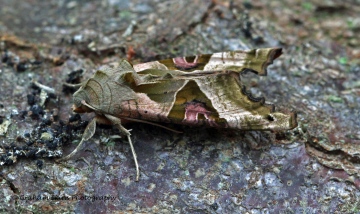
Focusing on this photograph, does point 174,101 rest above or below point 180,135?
above

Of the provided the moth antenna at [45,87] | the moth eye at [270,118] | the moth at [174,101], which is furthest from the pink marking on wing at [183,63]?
the moth antenna at [45,87]

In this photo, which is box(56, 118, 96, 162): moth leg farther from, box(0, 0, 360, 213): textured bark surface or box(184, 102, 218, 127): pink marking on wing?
box(184, 102, 218, 127): pink marking on wing

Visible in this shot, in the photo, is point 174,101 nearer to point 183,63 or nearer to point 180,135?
point 180,135

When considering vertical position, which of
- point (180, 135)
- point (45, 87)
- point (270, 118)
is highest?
point (45, 87)

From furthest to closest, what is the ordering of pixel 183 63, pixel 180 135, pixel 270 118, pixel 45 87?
pixel 45 87 < pixel 183 63 < pixel 180 135 < pixel 270 118

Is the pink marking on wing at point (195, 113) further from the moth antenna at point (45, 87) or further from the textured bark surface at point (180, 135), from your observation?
the moth antenna at point (45, 87)

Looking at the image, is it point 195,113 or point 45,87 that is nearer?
point 195,113

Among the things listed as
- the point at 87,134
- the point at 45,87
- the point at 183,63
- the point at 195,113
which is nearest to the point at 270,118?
the point at 195,113
